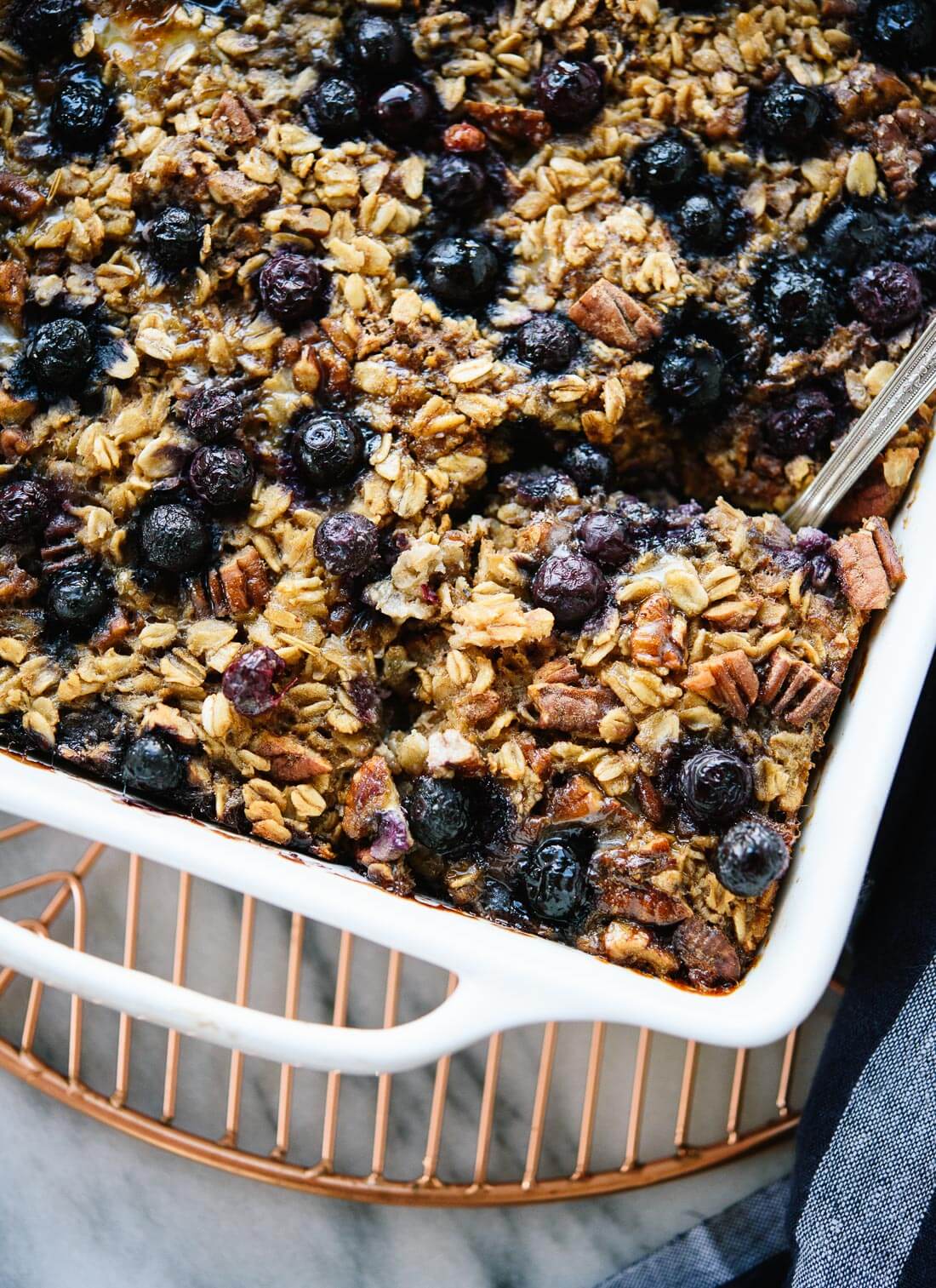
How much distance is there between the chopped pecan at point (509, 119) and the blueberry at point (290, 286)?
30 cm

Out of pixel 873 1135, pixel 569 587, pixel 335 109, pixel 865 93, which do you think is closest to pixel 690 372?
pixel 569 587

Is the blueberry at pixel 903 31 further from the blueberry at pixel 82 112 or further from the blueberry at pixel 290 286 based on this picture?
the blueberry at pixel 82 112

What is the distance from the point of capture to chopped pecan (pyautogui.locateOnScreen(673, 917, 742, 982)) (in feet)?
4.56

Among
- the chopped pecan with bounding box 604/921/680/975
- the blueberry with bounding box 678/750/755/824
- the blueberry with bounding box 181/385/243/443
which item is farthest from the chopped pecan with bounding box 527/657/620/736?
the blueberry with bounding box 181/385/243/443

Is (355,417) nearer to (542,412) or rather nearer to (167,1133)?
(542,412)

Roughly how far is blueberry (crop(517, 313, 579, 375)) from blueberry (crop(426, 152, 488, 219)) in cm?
18

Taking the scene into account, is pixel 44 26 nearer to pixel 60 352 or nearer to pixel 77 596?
pixel 60 352

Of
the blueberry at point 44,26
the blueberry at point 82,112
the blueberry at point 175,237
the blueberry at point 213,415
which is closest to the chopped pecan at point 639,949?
the blueberry at point 213,415

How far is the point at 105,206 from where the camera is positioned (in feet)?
5.20

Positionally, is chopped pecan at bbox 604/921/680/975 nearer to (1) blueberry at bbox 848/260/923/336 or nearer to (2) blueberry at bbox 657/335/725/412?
(2) blueberry at bbox 657/335/725/412

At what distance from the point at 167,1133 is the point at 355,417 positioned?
1.07 metres

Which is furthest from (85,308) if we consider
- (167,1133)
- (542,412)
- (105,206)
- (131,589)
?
(167,1133)

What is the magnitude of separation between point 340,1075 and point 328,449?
3.10 ft

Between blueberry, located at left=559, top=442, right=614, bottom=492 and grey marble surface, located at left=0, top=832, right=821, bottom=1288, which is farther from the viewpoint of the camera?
grey marble surface, located at left=0, top=832, right=821, bottom=1288
